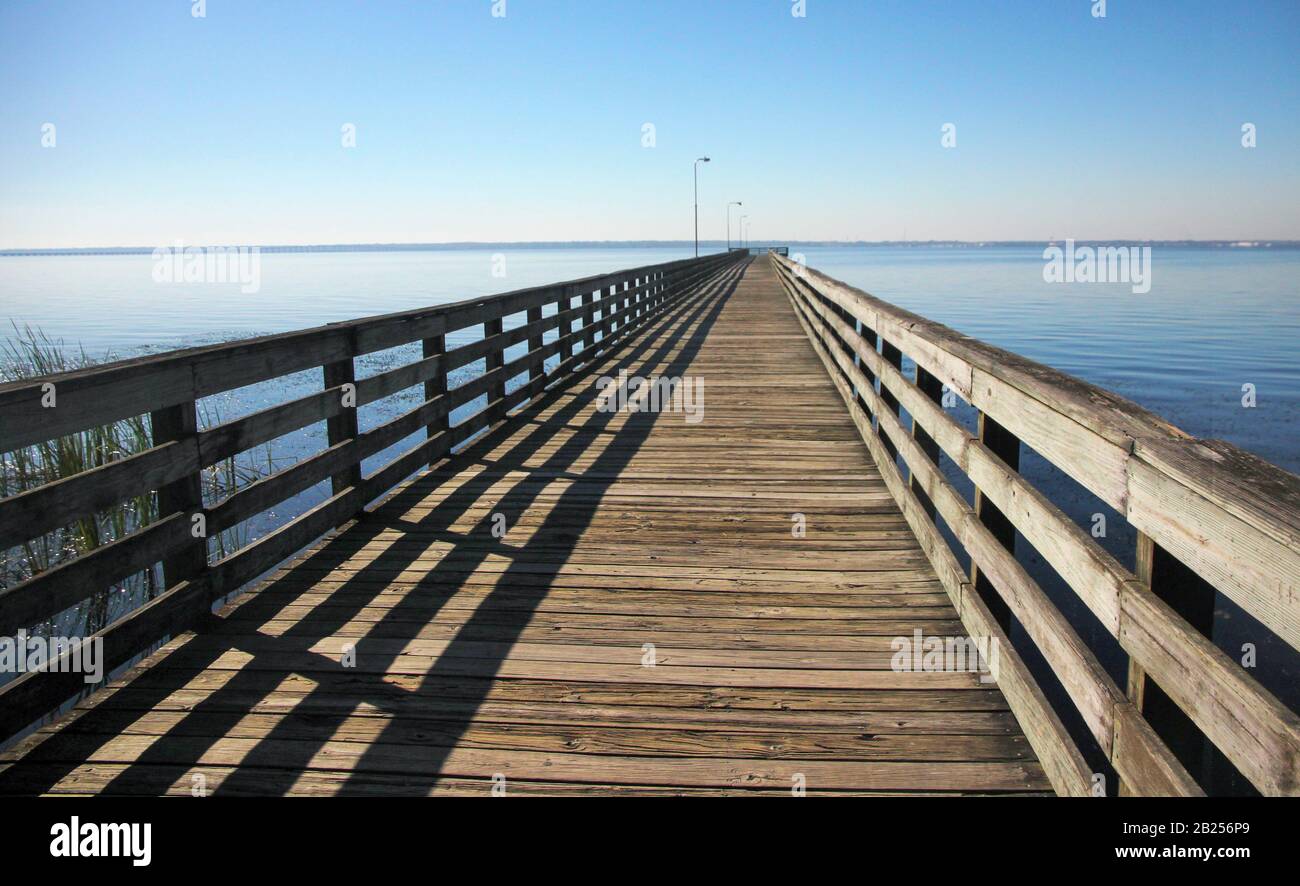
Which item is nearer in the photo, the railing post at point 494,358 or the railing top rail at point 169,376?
the railing top rail at point 169,376

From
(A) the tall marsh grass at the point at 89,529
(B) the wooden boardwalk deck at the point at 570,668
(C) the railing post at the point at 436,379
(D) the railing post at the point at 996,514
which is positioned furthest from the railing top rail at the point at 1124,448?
(A) the tall marsh grass at the point at 89,529

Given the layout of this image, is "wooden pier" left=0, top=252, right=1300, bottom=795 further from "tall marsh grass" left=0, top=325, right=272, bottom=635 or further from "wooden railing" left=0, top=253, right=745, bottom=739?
"tall marsh grass" left=0, top=325, right=272, bottom=635

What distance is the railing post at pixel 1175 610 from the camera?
201cm

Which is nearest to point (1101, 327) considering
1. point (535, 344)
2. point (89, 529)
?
point (535, 344)

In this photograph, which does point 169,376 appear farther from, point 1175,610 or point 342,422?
point 1175,610

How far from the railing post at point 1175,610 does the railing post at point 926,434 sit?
8.93ft

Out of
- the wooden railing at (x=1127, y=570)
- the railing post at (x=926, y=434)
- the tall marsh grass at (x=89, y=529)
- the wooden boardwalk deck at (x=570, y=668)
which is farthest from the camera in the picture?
the tall marsh grass at (x=89, y=529)

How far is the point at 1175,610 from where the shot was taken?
2.03 meters

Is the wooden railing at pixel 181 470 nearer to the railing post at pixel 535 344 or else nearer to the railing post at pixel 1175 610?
the railing post at pixel 535 344

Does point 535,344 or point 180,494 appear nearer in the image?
point 180,494

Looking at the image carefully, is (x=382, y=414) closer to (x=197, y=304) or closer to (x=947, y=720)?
(x=947, y=720)

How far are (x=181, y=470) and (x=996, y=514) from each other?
133 inches

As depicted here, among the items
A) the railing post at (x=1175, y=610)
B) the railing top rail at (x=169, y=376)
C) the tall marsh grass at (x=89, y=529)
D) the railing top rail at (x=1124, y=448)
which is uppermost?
the railing top rail at (x=169, y=376)

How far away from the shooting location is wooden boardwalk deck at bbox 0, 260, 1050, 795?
2.92m
